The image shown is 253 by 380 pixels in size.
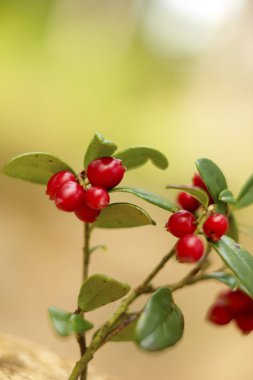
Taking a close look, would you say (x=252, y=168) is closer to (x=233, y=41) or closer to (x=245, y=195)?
(x=233, y=41)

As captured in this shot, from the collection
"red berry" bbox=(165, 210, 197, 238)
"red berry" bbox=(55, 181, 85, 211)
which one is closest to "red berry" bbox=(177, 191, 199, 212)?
"red berry" bbox=(165, 210, 197, 238)

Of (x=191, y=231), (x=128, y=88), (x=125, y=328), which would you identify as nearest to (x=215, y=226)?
(x=191, y=231)

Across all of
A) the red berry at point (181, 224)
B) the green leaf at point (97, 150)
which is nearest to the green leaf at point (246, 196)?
the red berry at point (181, 224)

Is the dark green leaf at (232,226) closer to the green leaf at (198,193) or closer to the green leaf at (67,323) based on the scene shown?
the green leaf at (198,193)

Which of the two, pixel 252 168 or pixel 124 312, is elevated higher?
pixel 124 312

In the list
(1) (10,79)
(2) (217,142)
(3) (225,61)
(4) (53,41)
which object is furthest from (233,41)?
(1) (10,79)

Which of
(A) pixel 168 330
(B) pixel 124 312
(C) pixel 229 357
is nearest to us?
(A) pixel 168 330
